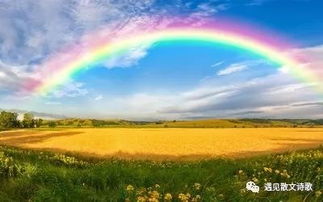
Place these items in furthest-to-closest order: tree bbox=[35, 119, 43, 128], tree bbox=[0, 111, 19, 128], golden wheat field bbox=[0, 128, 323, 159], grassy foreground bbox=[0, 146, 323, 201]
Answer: tree bbox=[35, 119, 43, 128] → tree bbox=[0, 111, 19, 128] → golden wheat field bbox=[0, 128, 323, 159] → grassy foreground bbox=[0, 146, 323, 201]

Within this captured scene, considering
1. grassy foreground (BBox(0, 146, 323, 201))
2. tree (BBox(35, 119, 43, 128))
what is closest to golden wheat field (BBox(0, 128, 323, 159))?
grassy foreground (BBox(0, 146, 323, 201))

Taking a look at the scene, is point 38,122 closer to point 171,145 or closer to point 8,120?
point 8,120

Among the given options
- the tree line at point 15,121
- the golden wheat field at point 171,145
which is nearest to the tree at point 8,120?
the tree line at point 15,121

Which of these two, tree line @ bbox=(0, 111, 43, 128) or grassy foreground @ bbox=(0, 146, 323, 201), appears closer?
grassy foreground @ bbox=(0, 146, 323, 201)

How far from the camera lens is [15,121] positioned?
166 metres

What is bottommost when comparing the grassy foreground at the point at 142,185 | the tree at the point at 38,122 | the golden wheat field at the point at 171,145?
the golden wheat field at the point at 171,145

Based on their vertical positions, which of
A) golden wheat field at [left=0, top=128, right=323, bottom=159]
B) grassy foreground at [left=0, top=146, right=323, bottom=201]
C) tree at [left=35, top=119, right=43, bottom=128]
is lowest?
golden wheat field at [left=0, top=128, right=323, bottom=159]

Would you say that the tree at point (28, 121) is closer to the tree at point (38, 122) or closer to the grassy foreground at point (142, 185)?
the tree at point (38, 122)

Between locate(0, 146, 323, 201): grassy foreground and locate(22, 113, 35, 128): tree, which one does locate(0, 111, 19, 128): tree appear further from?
locate(0, 146, 323, 201): grassy foreground

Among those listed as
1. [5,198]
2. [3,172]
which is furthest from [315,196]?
[3,172]

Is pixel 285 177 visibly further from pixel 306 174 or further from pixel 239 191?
pixel 239 191

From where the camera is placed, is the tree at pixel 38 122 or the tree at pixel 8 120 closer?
the tree at pixel 8 120

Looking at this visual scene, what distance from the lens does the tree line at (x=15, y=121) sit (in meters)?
164

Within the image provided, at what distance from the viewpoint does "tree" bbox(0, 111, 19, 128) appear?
16350cm
